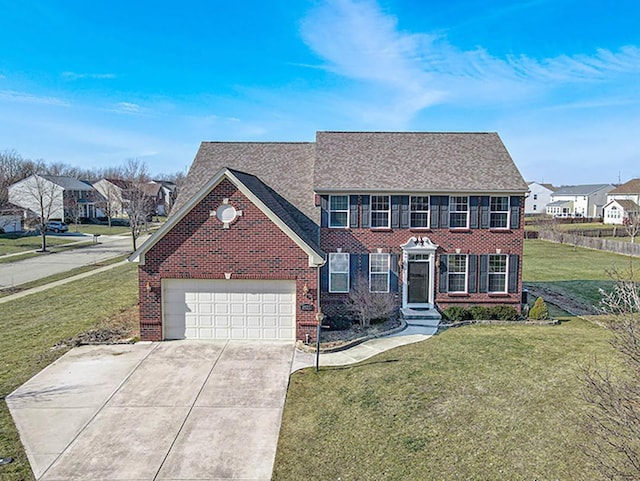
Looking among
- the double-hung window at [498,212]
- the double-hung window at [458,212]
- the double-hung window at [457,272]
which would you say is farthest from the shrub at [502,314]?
the double-hung window at [458,212]

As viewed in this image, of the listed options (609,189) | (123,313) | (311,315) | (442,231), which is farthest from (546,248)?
(609,189)

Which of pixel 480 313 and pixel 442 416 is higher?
pixel 480 313

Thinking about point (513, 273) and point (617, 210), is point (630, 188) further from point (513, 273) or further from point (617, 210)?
point (513, 273)

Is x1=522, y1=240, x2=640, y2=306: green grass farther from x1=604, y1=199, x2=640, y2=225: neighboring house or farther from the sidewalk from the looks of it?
x1=604, y1=199, x2=640, y2=225: neighboring house

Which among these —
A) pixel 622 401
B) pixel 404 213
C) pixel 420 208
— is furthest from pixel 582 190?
pixel 622 401

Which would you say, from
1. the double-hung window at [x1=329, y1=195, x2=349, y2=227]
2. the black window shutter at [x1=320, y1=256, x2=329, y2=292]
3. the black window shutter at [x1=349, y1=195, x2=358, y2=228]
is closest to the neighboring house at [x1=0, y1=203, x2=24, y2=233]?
the black window shutter at [x1=320, y1=256, x2=329, y2=292]

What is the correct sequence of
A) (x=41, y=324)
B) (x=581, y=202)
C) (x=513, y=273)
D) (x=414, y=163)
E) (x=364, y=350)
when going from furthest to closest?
1. (x=581, y=202)
2. (x=414, y=163)
3. (x=513, y=273)
4. (x=41, y=324)
5. (x=364, y=350)

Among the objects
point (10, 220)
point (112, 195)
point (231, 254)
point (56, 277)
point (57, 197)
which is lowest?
point (56, 277)
